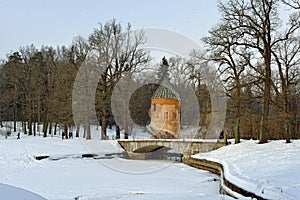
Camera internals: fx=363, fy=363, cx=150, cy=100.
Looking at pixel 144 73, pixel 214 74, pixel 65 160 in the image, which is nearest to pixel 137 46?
pixel 144 73

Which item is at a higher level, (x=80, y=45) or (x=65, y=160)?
(x=80, y=45)

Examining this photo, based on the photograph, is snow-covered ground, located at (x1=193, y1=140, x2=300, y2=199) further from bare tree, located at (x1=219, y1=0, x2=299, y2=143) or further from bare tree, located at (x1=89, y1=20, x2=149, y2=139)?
bare tree, located at (x1=89, y1=20, x2=149, y2=139)

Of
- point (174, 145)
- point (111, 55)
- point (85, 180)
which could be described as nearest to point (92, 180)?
point (85, 180)

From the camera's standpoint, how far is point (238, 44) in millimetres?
18109

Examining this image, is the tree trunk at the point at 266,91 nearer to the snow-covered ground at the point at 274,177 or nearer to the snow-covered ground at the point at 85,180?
the snow-covered ground at the point at 85,180

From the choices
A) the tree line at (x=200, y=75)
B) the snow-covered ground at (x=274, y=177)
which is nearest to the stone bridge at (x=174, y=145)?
the tree line at (x=200, y=75)

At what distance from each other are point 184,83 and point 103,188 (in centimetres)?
2439

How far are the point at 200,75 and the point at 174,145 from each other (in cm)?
534

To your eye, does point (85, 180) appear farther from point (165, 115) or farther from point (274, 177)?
point (165, 115)

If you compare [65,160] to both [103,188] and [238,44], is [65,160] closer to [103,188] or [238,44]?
[103,188]

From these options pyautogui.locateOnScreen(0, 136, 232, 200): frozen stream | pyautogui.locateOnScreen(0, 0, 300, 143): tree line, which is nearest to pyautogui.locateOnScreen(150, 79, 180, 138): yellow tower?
pyautogui.locateOnScreen(0, 0, 300, 143): tree line

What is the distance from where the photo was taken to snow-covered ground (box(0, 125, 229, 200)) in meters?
10.1

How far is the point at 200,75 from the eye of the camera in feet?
70.7

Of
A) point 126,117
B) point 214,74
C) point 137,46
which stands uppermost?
point 137,46
